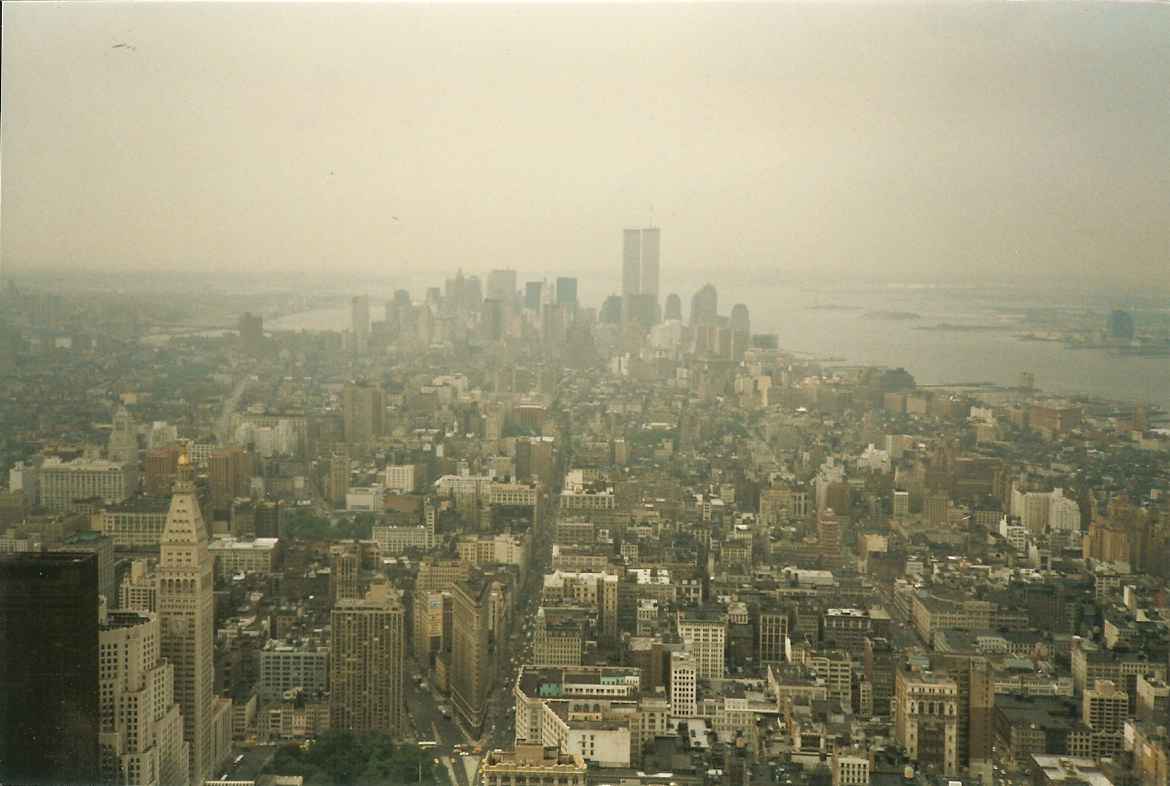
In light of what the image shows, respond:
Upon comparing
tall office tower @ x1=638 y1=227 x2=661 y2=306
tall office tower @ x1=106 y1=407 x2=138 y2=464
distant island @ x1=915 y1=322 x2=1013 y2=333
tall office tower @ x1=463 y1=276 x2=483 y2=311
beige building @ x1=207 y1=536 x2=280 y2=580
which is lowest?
beige building @ x1=207 y1=536 x2=280 y2=580

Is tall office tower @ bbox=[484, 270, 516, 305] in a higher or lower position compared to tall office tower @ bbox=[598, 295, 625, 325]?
higher

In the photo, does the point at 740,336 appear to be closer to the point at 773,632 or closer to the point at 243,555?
the point at 773,632

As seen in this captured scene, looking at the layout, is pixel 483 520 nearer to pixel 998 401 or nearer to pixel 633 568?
pixel 633 568

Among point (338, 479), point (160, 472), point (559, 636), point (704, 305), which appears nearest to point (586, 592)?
point (559, 636)

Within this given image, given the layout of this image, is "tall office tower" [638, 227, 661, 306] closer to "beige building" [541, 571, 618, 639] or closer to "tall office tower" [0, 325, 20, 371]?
"beige building" [541, 571, 618, 639]

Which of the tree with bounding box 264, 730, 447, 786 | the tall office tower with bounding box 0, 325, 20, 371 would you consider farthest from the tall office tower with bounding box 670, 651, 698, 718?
the tall office tower with bounding box 0, 325, 20, 371

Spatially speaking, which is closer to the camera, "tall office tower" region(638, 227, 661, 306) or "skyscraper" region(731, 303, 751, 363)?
"tall office tower" region(638, 227, 661, 306)

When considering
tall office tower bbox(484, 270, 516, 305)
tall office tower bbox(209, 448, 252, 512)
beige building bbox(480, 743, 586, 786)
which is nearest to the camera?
beige building bbox(480, 743, 586, 786)

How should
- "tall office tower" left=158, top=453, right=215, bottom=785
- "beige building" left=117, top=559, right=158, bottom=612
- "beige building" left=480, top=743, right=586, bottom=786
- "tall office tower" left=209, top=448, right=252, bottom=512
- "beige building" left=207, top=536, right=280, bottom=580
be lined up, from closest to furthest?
"beige building" left=480, top=743, right=586, bottom=786
"tall office tower" left=158, top=453, right=215, bottom=785
"beige building" left=117, top=559, right=158, bottom=612
"beige building" left=207, top=536, right=280, bottom=580
"tall office tower" left=209, top=448, right=252, bottom=512
